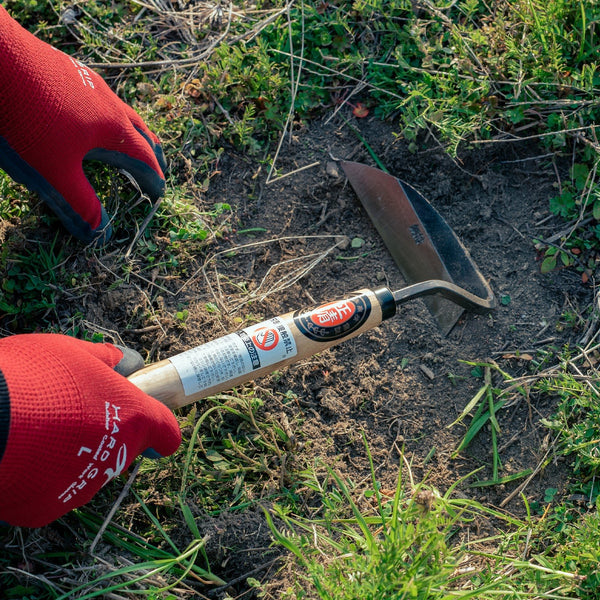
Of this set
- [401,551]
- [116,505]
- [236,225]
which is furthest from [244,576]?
[236,225]

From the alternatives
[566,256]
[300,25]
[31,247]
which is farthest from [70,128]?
[566,256]

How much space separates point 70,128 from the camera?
1.98 meters

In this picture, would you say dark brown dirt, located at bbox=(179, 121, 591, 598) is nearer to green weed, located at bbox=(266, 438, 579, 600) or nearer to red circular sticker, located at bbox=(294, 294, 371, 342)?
green weed, located at bbox=(266, 438, 579, 600)

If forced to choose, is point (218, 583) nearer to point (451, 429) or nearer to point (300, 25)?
point (451, 429)

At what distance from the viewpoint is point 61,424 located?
5.12 ft

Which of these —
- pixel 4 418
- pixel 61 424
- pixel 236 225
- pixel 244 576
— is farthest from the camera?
pixel 236 225

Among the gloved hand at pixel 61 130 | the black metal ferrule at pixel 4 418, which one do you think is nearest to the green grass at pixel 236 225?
the gloved hand at pixel 61 130

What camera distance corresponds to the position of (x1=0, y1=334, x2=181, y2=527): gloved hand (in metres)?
1.49

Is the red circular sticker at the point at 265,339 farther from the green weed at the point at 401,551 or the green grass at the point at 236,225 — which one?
the green weed at the point at 401,551

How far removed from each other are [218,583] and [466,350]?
4.19 feet

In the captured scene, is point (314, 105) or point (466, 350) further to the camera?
point (314, 105)

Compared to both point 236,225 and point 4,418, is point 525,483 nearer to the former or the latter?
point 236,225

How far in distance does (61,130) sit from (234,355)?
101 centimetres

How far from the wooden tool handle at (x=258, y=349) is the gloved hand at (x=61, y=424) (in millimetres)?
86
